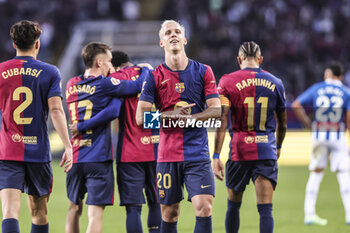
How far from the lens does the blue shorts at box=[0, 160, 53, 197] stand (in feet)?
17.1

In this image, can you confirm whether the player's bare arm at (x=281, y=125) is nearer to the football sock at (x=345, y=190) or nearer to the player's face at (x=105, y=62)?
the player's face at (x=105, y=62)

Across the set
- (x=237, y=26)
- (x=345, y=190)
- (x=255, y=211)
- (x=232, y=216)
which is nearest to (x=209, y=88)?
(x=232, y=216)

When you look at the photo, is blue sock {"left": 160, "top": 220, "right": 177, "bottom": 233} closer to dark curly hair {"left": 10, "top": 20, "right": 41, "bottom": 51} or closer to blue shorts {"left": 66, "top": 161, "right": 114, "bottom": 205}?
blue shorts {"left": 66, "top": 161, "right": 114, "bottom": 205}

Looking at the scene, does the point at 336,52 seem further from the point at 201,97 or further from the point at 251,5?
A: the point at 201,97

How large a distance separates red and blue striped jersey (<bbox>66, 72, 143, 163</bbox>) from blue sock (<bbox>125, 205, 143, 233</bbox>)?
1.82 feet

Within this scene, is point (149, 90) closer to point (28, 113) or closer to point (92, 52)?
point (92, 52)

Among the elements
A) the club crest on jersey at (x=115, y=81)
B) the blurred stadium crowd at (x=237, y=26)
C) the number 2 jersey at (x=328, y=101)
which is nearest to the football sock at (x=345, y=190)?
the number 2 jersey at (x=328, y=101)

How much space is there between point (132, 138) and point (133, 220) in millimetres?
828

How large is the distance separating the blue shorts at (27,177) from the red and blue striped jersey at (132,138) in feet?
3.04

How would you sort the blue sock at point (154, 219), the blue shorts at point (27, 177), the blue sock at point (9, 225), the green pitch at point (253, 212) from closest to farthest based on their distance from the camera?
the blue sock at point (9, 225) → the blue shorts at point (27, 177) → the blue sock at point (154, 219) → the green pitch at point (253, 212)

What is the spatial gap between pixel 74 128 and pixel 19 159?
2.71ft

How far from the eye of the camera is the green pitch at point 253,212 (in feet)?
26.1

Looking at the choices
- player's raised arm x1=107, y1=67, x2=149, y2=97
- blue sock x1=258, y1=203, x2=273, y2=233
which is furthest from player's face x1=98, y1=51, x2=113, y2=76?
blue sock x1=258, y1=203, x2=273, y2=233

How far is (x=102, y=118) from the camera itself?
19.3 ft
